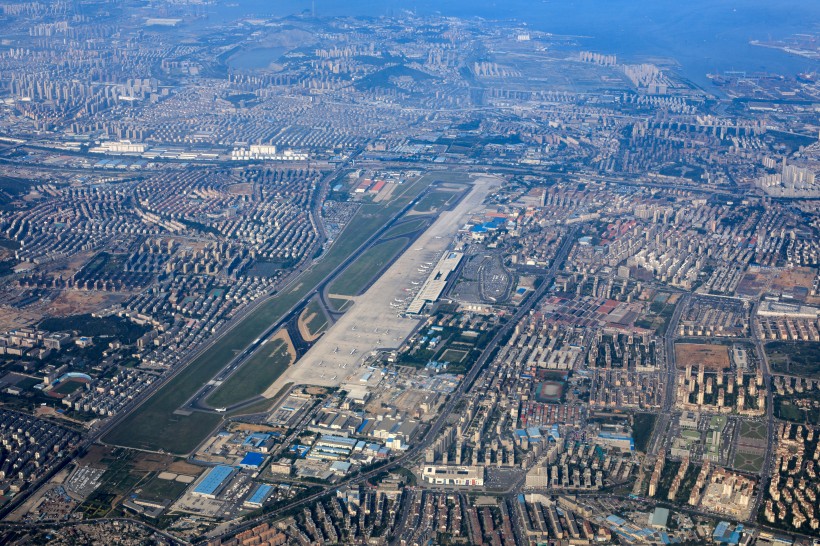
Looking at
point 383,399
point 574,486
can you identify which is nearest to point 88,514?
point 383,399

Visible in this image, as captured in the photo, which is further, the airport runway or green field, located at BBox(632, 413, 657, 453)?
the airport runway

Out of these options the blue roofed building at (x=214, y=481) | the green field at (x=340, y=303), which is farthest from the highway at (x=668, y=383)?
the green field at (x=340, y=303)

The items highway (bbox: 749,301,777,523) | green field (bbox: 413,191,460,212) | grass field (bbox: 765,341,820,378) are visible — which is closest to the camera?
highway (bbox: 749,301,777,523)

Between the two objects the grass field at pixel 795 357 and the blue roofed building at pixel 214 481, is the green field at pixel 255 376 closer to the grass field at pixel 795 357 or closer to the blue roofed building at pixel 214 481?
the blue roofed building at pixel 214 481

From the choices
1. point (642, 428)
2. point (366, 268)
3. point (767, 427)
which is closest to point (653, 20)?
point (366, 268)

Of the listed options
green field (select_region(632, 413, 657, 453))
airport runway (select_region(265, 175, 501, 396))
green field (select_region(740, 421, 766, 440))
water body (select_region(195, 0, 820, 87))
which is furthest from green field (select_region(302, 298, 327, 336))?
water body (select_region(195, 0, 820, 87))

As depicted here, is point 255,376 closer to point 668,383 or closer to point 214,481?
point 214,481

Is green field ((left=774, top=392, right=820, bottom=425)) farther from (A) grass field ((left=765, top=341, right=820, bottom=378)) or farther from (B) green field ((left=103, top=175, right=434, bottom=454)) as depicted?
(B) green field ((left=103, top=175, right=434, bottom=454))
